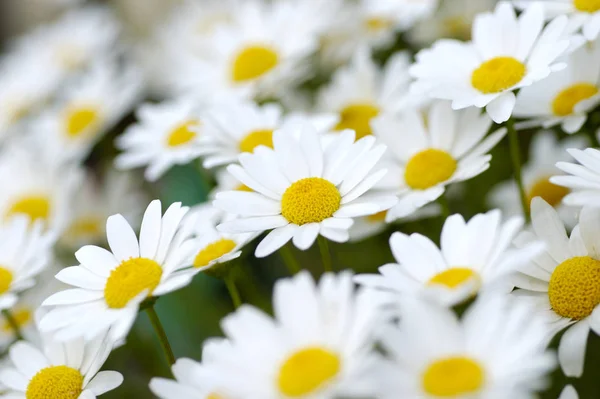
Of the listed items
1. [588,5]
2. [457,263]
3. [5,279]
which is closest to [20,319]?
[5,279]

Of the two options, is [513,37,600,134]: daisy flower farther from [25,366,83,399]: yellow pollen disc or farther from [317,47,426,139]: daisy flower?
[25,366,83,399]: yellow pollen disc

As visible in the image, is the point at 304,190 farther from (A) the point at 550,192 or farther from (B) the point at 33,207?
(B) the point at 33,207

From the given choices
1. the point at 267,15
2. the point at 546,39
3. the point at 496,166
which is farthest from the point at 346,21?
the point at 546,39

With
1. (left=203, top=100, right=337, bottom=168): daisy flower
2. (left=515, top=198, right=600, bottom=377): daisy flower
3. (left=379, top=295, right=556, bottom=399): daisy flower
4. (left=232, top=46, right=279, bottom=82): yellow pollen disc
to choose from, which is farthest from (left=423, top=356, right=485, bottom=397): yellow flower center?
(left=232, top=46, right=279, bottom=82): yellow pollen disc

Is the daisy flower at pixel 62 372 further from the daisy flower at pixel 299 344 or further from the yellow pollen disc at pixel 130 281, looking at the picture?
the daisy flower at pixel 299 344

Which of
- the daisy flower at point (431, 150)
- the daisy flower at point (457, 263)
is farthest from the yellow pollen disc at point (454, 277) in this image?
the daisy flower at point (431, 150)

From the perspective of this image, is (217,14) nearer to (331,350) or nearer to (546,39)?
(546,39)

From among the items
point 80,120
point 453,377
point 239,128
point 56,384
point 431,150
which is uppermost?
point 80,120

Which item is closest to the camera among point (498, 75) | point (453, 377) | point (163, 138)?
point (453, 377)
